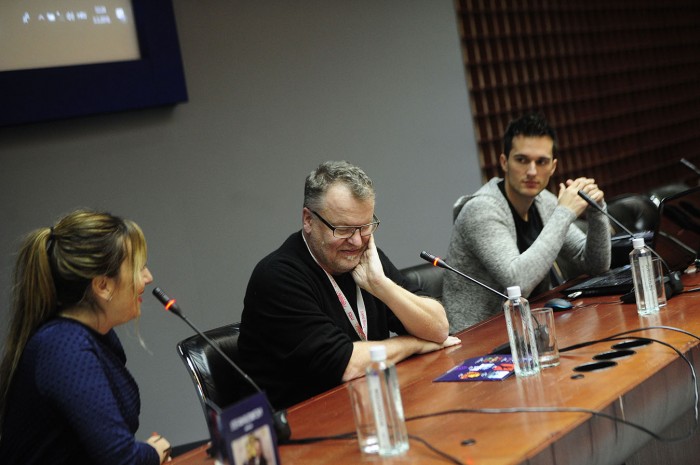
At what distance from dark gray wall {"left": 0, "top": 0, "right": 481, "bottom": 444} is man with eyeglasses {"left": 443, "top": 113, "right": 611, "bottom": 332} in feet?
4.54

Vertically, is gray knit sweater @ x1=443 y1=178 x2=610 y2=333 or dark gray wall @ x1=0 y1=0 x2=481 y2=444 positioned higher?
dark gray wall @ x1=0 y1=0 x2=481 y2=444

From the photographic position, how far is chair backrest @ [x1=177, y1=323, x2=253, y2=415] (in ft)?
7.38

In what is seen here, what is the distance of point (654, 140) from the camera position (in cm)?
693

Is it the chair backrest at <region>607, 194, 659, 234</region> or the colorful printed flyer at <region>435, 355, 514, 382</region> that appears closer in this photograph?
the colorful printed flyer at <region>435, 355, 514, 382</region>

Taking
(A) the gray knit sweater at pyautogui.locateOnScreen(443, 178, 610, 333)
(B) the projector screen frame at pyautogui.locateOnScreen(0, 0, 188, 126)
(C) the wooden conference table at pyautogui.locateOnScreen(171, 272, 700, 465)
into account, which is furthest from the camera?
(B) the projector screen frame at pyautogui.locateOnScreen(0, 0, 188, 126)

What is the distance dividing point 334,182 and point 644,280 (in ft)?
3.04

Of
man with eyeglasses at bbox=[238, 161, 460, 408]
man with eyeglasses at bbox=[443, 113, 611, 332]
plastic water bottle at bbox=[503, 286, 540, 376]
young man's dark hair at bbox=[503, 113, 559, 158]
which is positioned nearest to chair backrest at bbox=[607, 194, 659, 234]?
man with eyeglasses at bbox=[443, 113, 611, 332]

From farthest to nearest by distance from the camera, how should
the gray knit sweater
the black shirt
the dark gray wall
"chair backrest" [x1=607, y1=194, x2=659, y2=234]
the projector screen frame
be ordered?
"chair backrest" [x1=607, y1=194, x2=659, y2=234] → the dark gray wall → the projector screen frame → the gray knit sweater → the black shirt

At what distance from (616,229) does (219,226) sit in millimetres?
1965

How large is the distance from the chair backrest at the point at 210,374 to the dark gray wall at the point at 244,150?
158cm

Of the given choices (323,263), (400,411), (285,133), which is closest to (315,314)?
(323,263)

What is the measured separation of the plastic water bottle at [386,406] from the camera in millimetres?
1467

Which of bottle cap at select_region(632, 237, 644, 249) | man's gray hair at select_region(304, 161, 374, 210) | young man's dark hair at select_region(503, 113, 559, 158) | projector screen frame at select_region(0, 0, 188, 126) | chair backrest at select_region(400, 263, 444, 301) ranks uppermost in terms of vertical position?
projector screen frame at select_region(0, 0, 188, 126)

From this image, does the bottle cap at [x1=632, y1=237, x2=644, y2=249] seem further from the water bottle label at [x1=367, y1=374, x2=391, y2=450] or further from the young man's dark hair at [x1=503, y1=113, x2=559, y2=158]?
the water bottle label at [x1=367, y1=374, x2=391, y2=450]
